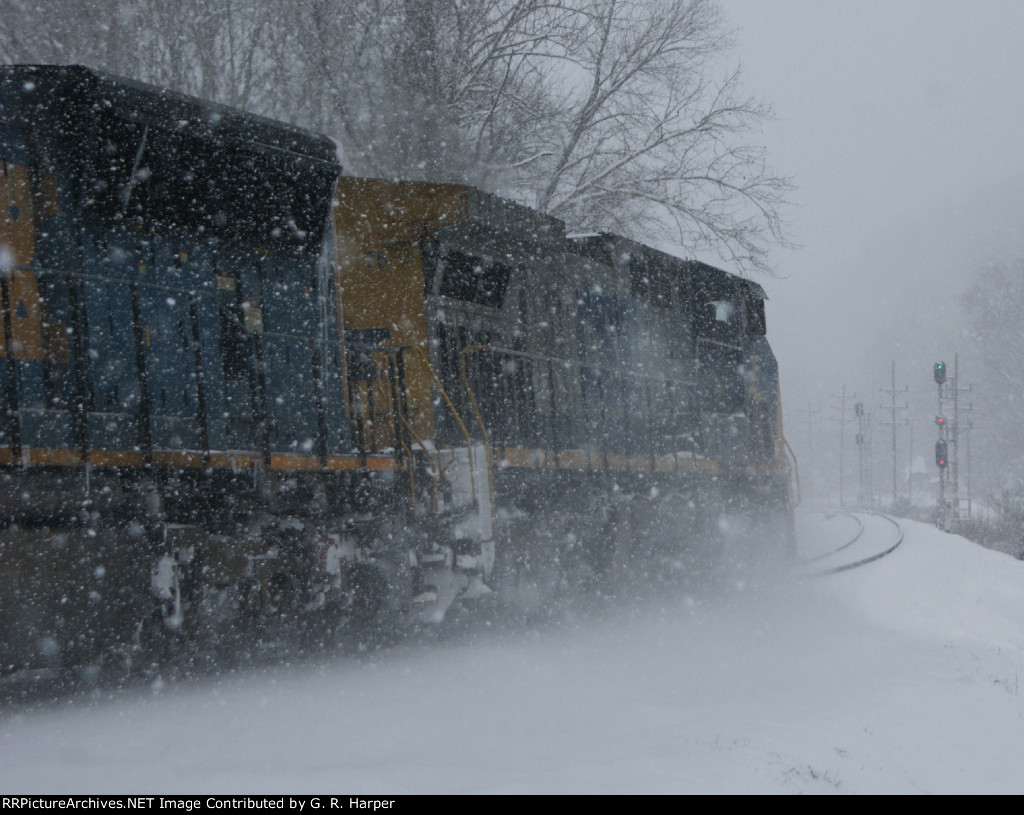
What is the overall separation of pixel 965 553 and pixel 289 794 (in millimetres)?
14445

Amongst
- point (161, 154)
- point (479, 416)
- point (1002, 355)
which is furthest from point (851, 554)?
point (1002, 355)

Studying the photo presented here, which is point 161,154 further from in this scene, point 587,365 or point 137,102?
point 587,365

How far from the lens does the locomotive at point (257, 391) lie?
459 cm

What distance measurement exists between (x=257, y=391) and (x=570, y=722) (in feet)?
8.83

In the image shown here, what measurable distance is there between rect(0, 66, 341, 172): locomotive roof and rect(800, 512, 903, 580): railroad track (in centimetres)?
929

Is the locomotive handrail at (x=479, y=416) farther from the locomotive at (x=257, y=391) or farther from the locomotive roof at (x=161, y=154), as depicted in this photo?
the locomotive roof at (x=161, y=154)

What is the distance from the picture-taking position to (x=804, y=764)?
411 centimetres

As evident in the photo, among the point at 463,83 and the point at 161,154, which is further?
the point at 463,83

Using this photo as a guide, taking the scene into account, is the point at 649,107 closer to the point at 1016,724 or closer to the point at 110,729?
the point at 1016,724

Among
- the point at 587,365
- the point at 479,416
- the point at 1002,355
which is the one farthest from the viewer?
the point at 1002,355

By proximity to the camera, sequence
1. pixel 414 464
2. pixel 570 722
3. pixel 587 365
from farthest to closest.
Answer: pixel 587 365 < pixel 414 464 < pixel 570 722

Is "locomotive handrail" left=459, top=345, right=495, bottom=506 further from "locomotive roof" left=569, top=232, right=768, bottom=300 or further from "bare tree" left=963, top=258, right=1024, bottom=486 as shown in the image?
"bare tree" left=963, top=258, right=1024, bottom=486

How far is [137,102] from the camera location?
5.07 m

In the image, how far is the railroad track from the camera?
43.1 ft
